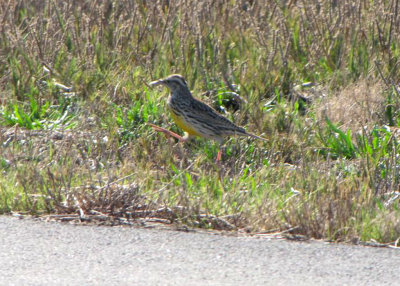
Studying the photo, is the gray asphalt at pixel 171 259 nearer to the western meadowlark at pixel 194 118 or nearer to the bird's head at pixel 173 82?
the western meadowlark at pixel 194 118

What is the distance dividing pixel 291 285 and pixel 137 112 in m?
4.05

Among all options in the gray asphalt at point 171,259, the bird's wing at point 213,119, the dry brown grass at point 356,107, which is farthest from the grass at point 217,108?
the gray asphalt at point 171,259

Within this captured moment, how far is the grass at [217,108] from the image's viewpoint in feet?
19.3

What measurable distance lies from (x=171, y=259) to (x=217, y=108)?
4.15 m

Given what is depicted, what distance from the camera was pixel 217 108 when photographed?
896cm

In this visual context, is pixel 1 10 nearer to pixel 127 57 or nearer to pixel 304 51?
pixel 127 57

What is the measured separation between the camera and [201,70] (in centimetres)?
917

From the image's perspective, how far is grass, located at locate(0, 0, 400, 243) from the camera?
588cm

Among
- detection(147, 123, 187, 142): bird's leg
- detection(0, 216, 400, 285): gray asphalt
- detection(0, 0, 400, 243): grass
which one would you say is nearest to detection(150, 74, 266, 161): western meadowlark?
detection(147, 123, 187, 142): bird's leg

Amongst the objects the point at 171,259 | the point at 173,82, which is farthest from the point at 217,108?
the point at 171,259

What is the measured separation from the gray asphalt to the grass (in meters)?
0.29

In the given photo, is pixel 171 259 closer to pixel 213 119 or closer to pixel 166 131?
pixel 166 131

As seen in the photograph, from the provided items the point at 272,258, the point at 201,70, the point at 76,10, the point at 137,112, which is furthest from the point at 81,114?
the point at 272,258

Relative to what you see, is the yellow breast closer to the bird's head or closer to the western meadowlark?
the western meadowlark
